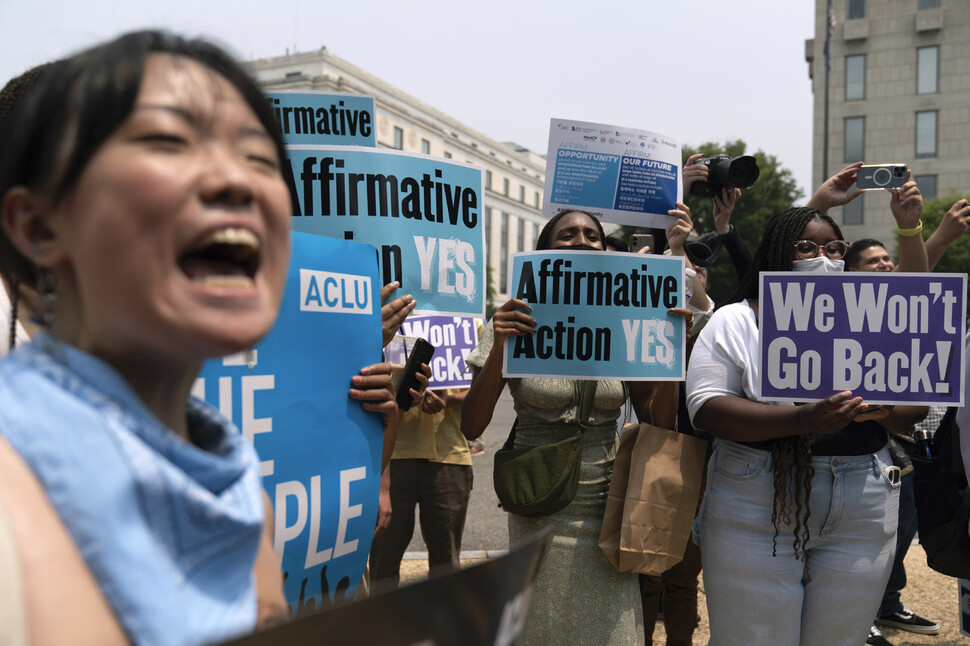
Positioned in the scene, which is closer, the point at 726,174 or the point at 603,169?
the point at 603,169

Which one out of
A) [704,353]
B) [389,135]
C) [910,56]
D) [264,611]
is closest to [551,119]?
[704,353]

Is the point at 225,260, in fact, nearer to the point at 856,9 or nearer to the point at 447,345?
the point at 447,345

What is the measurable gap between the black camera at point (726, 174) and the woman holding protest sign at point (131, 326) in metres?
3.35

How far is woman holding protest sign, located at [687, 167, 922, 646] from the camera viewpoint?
2.92m

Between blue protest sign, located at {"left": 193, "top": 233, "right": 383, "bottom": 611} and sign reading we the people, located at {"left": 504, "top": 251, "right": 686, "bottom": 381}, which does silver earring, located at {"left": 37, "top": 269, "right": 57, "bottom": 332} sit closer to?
blue protest sign, located at {"left": 193, "top": 233, "right": 383, "bottom": 611}

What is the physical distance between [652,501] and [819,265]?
1.10 metres

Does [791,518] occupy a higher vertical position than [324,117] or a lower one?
lower

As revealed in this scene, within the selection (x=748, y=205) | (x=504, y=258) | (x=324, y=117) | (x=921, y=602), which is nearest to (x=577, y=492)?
(x=324, y=117)

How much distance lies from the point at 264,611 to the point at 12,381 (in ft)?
1.42

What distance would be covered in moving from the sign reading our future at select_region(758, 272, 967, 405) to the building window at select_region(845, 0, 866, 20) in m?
49.9

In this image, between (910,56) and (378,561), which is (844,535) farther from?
(910,56)

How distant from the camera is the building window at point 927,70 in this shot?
45.0 m

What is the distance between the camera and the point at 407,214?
3227mm

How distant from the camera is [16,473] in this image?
0.77 metres
